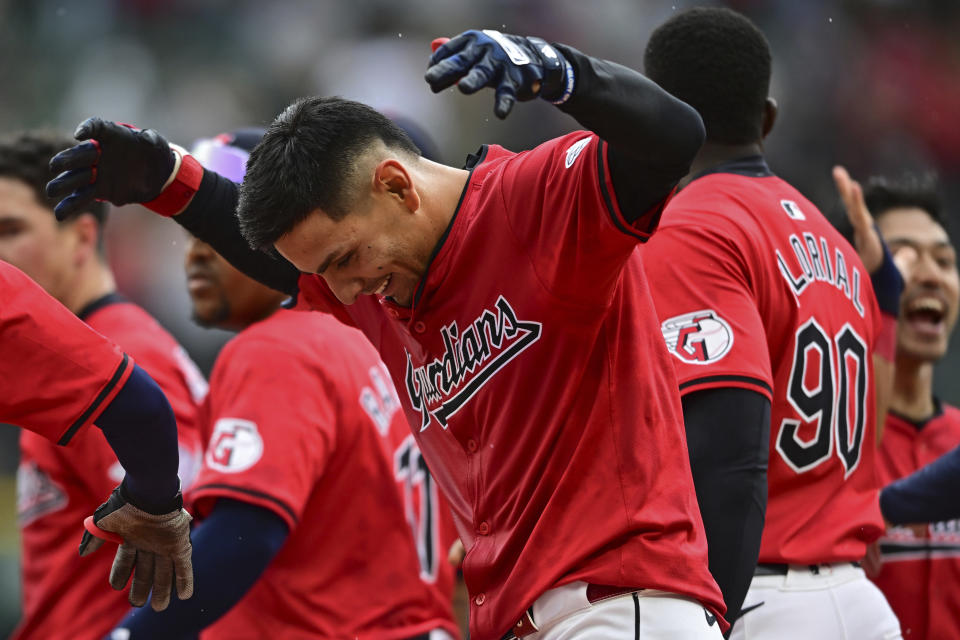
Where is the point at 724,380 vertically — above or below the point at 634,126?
below

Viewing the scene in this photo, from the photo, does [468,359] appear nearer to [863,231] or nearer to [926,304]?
[863,231]

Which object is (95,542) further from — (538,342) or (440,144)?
(440,144)

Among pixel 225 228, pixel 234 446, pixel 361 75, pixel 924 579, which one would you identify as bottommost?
pixel 924 579

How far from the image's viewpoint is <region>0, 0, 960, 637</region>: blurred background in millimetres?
10141

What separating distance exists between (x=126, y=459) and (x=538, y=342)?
969 millimetres

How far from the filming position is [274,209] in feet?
8.28

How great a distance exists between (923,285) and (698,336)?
2.44m

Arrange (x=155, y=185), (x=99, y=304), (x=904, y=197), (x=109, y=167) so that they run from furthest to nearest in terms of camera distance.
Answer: (x=904, y=197)
(x=99, y=304)
(x=155, y=185)
(x=109, y=167)

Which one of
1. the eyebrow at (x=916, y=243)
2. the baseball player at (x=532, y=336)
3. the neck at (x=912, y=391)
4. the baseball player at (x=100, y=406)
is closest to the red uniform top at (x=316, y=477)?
the baseball player at (x=100, y=406)

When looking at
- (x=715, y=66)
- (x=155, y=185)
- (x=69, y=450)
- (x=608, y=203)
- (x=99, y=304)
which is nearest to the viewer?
(x=608, y=203)

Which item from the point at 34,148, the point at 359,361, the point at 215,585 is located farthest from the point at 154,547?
the point at 34,148

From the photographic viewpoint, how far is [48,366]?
2.59 meters

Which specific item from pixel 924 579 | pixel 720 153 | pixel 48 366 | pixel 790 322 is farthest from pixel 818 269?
pixel 48 366

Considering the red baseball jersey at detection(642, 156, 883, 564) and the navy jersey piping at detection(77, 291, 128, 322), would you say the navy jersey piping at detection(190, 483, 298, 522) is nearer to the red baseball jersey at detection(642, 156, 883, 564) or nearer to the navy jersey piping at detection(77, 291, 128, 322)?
the navy jersey piping at detection(77, 291, 128, 322)
